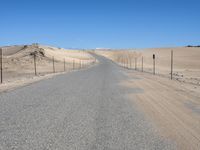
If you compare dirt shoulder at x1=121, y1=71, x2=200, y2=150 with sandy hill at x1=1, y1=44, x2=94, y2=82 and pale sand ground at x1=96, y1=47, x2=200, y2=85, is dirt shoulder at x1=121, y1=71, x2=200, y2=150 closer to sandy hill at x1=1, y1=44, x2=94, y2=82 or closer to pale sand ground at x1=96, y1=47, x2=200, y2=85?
pale sand ground at x1=96, y1=47, x2=200, y2=85

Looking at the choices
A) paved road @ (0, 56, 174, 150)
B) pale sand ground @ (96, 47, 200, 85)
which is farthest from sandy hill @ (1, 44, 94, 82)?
paved road @ (0, 56, 174, 150)

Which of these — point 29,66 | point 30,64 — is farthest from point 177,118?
point 30,64

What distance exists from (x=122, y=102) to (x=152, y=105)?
135 cm

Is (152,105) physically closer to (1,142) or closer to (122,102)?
(122,102)

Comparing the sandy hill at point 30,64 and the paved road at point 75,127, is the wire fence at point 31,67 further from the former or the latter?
the paved road at point 75,127

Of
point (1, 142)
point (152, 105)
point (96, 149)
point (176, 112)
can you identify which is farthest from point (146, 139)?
point (152, 105)

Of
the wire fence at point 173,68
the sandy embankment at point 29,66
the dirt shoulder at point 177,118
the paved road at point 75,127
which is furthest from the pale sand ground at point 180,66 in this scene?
the paved road at point 75,127

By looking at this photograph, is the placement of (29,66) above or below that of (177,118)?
below

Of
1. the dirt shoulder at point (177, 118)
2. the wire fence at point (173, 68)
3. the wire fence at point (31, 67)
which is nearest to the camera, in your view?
the dirt shoulder at point (177, 118)

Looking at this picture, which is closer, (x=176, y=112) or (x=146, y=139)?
(x=146, y=139)

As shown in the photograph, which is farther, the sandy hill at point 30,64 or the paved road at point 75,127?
the sandy hill at point 30,64

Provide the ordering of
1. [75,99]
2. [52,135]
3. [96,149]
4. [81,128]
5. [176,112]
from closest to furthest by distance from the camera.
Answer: [96,149], [52,135], [81,128], [176,112], [75,99]

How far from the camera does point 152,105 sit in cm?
1305

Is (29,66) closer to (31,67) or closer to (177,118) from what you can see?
(31,67)
